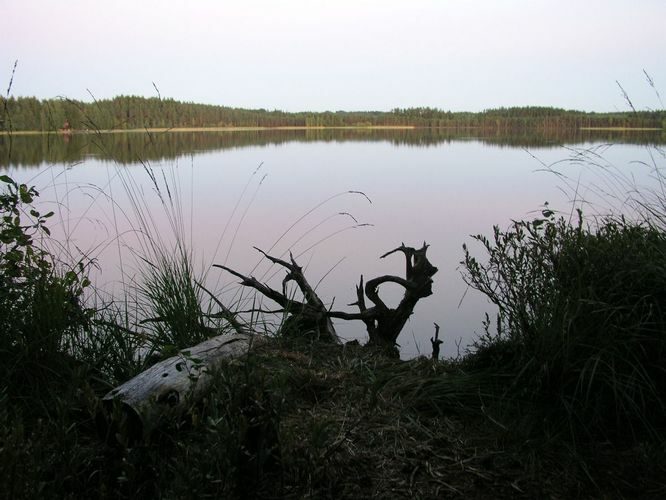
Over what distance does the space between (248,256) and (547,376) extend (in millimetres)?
6035

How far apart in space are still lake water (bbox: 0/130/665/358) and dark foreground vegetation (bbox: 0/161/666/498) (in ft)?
1.91

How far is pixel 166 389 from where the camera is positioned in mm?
2371

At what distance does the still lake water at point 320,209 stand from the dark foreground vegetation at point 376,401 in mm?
582

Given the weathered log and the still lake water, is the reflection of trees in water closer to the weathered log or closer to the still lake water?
the still lake water

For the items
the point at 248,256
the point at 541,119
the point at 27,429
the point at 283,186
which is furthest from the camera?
the point at 541,119

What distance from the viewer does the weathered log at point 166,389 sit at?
2.04m

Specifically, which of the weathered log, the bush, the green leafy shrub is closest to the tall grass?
the bush

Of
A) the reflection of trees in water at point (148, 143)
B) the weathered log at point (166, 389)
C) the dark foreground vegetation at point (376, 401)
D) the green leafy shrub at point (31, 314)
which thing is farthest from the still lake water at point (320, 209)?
the weathered log at point (166, 389)

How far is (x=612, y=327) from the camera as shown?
260cm

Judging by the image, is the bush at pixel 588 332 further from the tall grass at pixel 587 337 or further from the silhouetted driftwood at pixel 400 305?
the silhouetted driftwood at pixel 400 305

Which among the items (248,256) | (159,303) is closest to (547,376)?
(159,303)

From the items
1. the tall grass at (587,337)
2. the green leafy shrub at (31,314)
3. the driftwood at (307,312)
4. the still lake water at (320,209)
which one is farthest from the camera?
the still lake water at (320,209)

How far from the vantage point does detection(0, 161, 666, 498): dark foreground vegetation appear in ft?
6.54

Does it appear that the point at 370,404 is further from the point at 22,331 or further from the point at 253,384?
the point at 22,331
